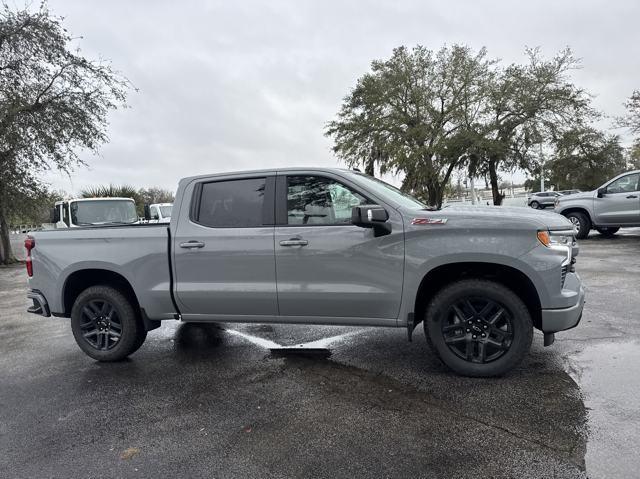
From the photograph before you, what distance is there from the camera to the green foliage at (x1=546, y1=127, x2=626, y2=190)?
93.2ft

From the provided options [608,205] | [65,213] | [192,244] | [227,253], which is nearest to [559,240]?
[227,253]

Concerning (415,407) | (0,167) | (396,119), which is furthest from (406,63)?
(415,407)

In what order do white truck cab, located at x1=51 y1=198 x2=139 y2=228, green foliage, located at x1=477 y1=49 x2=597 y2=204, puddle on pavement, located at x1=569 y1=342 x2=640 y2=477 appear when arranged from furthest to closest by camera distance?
1. green foliage, located at x1=477 y1=49 x2=597 y2=204
2. white truck cab, located at x1=51 y1=198 x2=139 y2=228
3. puddle on pavement, located at x1=569 y1=342 x2=640 y2=477

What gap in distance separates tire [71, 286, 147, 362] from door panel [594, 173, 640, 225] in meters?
12.5

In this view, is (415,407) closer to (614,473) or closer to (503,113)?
(614,473)

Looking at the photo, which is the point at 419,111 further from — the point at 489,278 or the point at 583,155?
the point at 489,278

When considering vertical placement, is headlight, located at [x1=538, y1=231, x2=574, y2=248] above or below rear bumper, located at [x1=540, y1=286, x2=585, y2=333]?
above

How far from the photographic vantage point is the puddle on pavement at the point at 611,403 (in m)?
2.59

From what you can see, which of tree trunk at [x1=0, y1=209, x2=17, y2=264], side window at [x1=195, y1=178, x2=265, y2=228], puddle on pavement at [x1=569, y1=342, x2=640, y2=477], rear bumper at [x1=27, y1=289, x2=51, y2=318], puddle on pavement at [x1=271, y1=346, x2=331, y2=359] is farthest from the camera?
tree trunk at [x1=0, y1=209, x2=17, y2=264]

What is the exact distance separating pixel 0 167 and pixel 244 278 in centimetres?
1626

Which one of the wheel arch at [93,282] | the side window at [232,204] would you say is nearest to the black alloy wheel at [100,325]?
the wheel arch at [93,282]

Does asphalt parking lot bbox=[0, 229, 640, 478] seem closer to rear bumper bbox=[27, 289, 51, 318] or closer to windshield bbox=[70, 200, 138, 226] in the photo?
rear bumper bbox=[27, 289, 51, 318]

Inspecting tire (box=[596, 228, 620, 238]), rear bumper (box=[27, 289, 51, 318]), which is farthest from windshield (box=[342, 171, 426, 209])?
tire (box=[596, 228, 620, 238])

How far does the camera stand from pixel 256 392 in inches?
150
